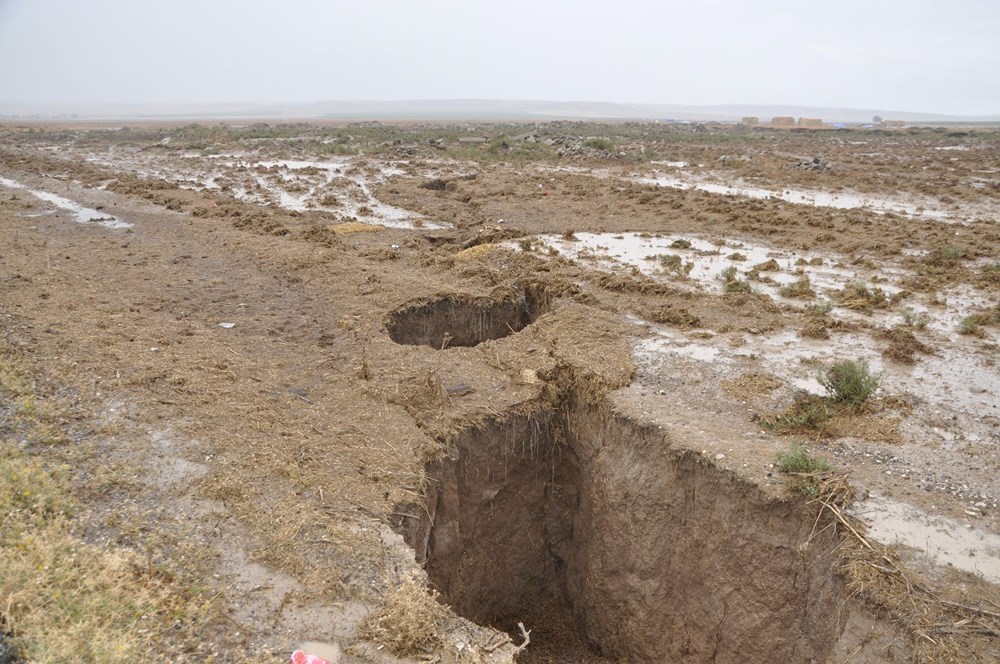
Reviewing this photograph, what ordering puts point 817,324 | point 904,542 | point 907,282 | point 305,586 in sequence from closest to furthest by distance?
point 305,586, point 904,542, point 817,324, point 907,282

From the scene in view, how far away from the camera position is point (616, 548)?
7492mm

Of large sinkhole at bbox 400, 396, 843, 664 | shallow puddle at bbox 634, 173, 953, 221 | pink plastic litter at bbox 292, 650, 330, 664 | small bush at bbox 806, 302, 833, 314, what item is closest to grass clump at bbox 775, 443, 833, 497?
large sinkhole at bbox 400, 396, 843, 664

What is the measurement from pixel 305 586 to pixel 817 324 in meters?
8.22

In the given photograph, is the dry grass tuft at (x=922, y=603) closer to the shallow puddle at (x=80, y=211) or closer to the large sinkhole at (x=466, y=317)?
the large sinkhole at (x=466, y=317)

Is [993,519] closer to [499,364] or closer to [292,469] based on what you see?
[499,364]

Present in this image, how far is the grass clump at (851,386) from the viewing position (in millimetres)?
6863

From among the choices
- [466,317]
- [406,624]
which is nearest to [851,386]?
[406,624]

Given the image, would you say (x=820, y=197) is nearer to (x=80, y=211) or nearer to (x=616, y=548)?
(x=616, y=548)

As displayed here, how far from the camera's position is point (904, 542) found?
4980 millimetres

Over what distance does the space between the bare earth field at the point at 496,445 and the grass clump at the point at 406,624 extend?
0.02m

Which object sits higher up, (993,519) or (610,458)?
(993,519)

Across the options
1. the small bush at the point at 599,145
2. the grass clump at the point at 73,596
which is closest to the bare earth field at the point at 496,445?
the grass clump at the point at 73,596

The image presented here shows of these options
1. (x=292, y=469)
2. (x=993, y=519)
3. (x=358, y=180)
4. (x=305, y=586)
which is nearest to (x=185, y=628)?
(x=305, y=586)

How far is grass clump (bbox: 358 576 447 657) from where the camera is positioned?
389 cm
